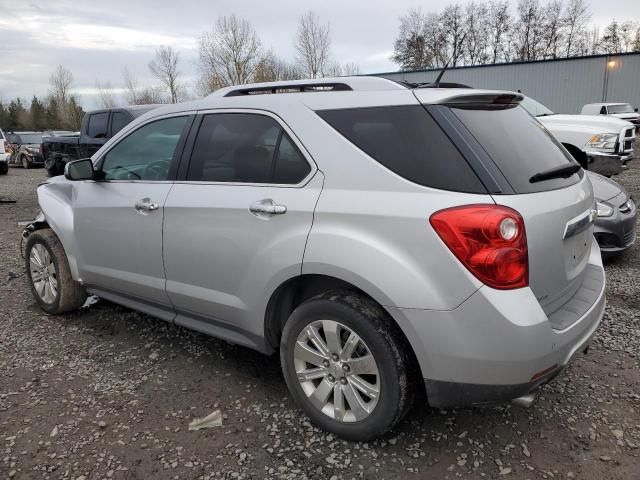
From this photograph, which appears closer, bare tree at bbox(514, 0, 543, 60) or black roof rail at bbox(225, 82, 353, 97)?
black roof rail at bbox(225, 82, 353, 97)

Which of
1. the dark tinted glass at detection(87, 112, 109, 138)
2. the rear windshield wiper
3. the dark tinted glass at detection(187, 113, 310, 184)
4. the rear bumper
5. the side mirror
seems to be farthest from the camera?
the dark tinted glass at detection(87, 112, 109, 138)

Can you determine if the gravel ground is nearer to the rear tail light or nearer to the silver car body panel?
the silver car body panel

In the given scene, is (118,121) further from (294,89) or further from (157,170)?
(294,89)

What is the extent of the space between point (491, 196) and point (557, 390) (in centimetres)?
153

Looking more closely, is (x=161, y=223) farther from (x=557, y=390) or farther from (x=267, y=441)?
(x=557, y=390)

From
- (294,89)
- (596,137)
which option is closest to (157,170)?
(294,89)

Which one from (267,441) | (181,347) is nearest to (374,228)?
(267,441)

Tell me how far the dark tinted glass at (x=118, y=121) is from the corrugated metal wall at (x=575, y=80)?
22608 mm

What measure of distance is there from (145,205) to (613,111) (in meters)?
24.8

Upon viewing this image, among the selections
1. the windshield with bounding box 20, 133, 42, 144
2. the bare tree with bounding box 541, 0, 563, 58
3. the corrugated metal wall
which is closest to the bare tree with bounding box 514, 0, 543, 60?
the bare tree with bounding box 541, 0, 563, 58

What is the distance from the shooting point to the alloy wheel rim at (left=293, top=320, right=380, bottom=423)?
2330 millimetres

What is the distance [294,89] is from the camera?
2.85 m

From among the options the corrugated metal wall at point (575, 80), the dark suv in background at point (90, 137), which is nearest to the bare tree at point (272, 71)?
the corrugated metal wall at point (575, 80)

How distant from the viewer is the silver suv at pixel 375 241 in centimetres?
203
